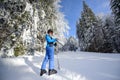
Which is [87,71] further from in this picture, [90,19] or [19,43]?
[90,19]

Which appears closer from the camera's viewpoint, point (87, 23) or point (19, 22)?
point (19, 22)

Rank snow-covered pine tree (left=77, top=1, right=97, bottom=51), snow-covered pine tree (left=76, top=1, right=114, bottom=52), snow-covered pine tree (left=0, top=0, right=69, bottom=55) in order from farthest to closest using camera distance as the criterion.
Result: snow-covered pine tree (left=77, top=1, right=97, bottom=51) → snow-covered pine tree (left=76, top=1, right=114, bottom=52) → snow-covered pine tree (left=0, top=0, right=69, bottom=55)

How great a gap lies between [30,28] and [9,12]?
233cm

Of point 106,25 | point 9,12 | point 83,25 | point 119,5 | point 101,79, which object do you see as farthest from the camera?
point 83,25

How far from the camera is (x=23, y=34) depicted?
1456cm

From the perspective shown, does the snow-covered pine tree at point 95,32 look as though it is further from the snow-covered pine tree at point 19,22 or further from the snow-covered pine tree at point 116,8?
the snow-covered pine tree at point 19,22

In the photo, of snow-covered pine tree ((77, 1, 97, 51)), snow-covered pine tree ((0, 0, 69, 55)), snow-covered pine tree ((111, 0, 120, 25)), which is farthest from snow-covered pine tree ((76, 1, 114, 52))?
snow-covered pine tree ((0, 0, 69, 55))

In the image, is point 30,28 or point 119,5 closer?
point 30,28

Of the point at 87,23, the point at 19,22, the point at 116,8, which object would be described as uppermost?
the point at 87,23

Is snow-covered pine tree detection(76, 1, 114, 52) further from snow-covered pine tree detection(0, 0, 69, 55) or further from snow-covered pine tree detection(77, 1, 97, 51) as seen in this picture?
snow-covered pine tree detection(0, 0, 69, 55)

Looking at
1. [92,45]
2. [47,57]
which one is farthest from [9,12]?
[92,45]

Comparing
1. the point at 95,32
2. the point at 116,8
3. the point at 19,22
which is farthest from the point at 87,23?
the point at 19,22

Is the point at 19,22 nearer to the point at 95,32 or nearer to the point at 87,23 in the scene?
the point at 95,32

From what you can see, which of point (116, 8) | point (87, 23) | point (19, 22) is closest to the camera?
point (19, 22)
